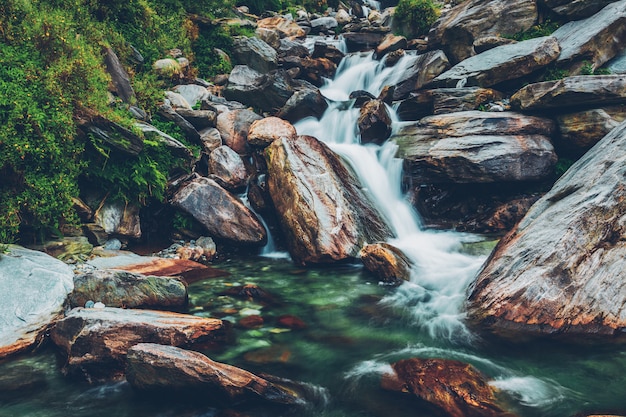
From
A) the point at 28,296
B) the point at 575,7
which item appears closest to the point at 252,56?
the point at 575,7

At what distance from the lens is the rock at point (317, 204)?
27.7 ft

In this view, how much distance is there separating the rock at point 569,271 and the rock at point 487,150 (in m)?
3.33

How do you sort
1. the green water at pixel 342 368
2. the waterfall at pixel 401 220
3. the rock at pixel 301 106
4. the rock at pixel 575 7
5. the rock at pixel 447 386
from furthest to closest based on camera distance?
the rock at pixel 301 106, the rock at pixel 575 7, the waterfall at pixel 401 220, the green water at pixel 342 368, the rock at pixel 447 386

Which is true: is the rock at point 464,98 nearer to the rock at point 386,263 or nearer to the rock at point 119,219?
the rock at point 386,263

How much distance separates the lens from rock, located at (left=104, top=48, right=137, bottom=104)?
34.4 ft

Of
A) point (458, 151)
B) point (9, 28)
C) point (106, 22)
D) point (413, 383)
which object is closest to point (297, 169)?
point (458, 151)

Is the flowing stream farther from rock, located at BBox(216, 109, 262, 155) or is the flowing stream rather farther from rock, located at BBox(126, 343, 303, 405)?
rock, located at BBox(216, 109, 262, 155)

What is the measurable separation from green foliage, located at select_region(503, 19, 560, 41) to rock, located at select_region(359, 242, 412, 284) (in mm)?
10789

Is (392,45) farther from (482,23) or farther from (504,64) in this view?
(504,64)

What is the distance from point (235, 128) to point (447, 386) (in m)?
10.3

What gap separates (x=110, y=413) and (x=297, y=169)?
21.1 feet

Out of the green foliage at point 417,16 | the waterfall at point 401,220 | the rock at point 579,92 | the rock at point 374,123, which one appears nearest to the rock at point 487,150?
the rock at point 579,92

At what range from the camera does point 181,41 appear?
1647 centimetres

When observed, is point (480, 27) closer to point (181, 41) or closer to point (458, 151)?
point (458, 151)
